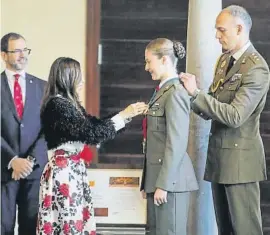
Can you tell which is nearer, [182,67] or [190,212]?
[190,212]

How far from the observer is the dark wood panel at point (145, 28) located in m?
2.85

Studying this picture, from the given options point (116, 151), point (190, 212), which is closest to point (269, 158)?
point (190, 212)

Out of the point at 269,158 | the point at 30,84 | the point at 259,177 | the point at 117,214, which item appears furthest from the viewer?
the point at 269,158

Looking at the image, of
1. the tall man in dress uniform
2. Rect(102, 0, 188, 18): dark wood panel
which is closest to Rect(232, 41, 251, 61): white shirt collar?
the tall man in dress uniform

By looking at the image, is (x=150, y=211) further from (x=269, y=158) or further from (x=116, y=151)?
(x=269, y=158)

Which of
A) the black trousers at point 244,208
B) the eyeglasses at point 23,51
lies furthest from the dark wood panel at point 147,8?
the black trousers at point 244,208

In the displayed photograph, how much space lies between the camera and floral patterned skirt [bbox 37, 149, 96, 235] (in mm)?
2195

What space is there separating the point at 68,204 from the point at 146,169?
1.15ft

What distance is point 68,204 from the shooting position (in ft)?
7.20

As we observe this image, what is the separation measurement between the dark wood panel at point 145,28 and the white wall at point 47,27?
0.58 feet

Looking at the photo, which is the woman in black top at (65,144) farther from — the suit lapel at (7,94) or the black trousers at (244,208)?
the black trousers at (244,208)

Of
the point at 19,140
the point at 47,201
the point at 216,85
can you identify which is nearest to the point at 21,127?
the point at 19,140

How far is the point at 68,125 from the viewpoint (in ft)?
7.07

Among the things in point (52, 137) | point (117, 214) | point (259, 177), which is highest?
point (52, 137)
